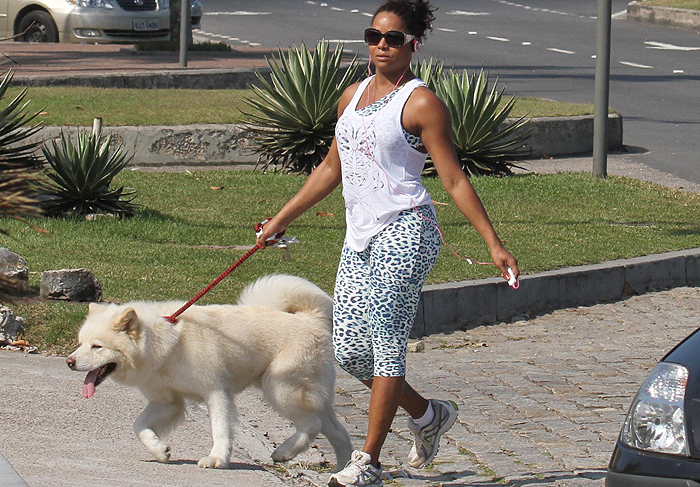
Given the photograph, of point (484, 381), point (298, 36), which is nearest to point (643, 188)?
point (484, 381)

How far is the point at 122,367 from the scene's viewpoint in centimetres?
504

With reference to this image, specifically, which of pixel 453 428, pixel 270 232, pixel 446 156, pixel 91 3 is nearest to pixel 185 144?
pixel 453 428

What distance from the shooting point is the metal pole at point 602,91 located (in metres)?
12.6

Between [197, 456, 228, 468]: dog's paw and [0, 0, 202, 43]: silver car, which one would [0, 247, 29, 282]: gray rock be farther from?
[0, 0, 202, 43]: silver car

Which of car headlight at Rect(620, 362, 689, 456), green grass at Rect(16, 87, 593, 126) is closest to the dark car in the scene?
car headlight at Rect(620, 362, 689, 456)

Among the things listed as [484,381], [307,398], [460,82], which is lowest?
[484,381]

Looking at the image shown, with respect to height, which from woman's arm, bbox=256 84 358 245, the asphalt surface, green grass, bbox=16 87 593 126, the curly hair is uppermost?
the curly hair

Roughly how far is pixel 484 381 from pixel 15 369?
2.58 m

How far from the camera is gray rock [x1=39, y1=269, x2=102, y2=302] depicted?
7543mm

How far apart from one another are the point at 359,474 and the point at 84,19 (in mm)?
19571

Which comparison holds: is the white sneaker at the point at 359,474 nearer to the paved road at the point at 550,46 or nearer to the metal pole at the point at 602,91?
the metal pole at the point at 602,91

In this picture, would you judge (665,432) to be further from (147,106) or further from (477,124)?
(147,106)

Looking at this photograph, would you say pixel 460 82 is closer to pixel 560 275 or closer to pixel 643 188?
pixel 643 188

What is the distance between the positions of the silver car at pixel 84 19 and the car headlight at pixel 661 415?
19863mm
